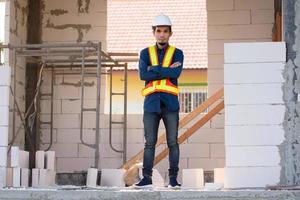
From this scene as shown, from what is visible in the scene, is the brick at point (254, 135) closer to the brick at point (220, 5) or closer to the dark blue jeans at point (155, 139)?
the dark blue jeans at point (155, 139)

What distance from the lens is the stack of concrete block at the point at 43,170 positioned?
695cm

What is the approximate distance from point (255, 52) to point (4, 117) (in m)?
2.36

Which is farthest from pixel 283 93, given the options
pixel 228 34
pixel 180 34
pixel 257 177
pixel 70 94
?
pixel 180 34

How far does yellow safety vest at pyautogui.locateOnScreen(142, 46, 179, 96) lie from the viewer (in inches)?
237

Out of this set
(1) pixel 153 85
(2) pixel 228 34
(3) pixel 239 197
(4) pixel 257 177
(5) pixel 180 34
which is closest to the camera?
(3) pixel 239 197

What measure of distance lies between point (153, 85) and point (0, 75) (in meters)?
1.43

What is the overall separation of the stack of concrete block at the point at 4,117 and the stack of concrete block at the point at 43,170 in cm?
83

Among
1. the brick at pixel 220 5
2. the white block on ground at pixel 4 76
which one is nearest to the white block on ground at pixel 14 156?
the white block on ground at pixel 4 76

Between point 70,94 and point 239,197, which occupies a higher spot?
point 70,94

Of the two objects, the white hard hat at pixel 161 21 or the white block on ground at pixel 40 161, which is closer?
the white hard hat at pixel 161 21

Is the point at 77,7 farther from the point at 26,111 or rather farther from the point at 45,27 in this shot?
the point at 26,111

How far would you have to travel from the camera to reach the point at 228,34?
8977 mm

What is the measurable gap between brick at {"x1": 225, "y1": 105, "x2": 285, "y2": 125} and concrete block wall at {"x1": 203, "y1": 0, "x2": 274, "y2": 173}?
3175mm

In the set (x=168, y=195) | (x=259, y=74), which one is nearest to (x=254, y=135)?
(x=259, y=74)
